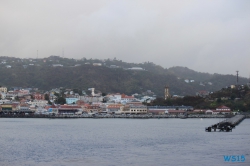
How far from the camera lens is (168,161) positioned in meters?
26.8

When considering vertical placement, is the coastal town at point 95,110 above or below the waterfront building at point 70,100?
below

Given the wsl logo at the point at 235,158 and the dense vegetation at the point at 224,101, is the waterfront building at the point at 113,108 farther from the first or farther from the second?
the wsl logo at the point at 235,158

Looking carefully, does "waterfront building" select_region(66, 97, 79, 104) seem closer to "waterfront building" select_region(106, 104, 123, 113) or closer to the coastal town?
the coastal town

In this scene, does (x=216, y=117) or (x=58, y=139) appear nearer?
(x=58, y=139)

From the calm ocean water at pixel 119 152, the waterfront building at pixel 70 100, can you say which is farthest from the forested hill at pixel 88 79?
the calm ocean water at pixel 119 152

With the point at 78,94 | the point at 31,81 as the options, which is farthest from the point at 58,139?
the point at 31,81

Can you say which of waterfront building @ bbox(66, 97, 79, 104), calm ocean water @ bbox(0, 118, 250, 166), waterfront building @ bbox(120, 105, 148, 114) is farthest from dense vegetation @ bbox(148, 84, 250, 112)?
calm ocean water @ bbox(0, 118, 250, 166)

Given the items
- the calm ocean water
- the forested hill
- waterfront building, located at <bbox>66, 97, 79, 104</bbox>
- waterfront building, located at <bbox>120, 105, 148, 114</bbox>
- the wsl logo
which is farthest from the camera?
the forested hill

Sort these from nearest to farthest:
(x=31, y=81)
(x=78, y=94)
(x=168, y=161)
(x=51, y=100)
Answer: (x=168, y=161)
(x=51, y=100)
(x=78, y=94)
(x=31, y=81)

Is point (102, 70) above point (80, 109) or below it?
above

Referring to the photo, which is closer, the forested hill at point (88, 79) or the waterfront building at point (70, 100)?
the waterfront building at point (70, 100)

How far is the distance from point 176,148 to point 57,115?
6865 cm

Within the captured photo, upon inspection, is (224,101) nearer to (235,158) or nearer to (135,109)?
(135,109)

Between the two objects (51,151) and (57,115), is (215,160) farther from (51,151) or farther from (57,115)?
(57,115)
